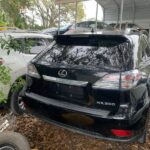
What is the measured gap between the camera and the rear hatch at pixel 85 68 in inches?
128

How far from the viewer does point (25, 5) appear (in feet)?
18.2

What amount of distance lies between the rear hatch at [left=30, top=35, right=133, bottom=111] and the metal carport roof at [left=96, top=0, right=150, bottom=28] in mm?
15737

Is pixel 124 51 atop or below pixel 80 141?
atop

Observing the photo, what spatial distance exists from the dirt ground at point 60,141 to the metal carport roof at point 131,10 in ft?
50.8

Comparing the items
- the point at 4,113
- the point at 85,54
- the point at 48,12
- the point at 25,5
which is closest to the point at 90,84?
the point at 85,54

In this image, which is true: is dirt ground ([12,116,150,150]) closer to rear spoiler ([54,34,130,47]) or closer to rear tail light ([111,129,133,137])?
rear tail light ([111,129,133,137])

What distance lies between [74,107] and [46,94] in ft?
1.64

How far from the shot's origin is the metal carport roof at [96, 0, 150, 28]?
1916cm

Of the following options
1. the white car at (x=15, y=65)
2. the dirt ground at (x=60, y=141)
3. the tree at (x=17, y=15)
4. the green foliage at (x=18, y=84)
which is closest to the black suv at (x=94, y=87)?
the dirt ground at (x=60, y=141)

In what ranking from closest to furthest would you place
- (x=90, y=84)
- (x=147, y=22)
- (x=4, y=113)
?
(x=90, y=84), (x=4, y=113), (x=147, y=22)

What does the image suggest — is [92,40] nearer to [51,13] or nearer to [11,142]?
[11,142]

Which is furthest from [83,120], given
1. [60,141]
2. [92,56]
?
[60,141]

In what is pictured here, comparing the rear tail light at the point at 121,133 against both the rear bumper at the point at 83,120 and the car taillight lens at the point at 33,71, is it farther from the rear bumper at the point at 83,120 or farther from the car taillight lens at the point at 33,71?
the car taillight lens at the point at 33,71

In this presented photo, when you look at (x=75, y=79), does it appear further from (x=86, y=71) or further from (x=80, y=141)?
(x=80, y=141)
